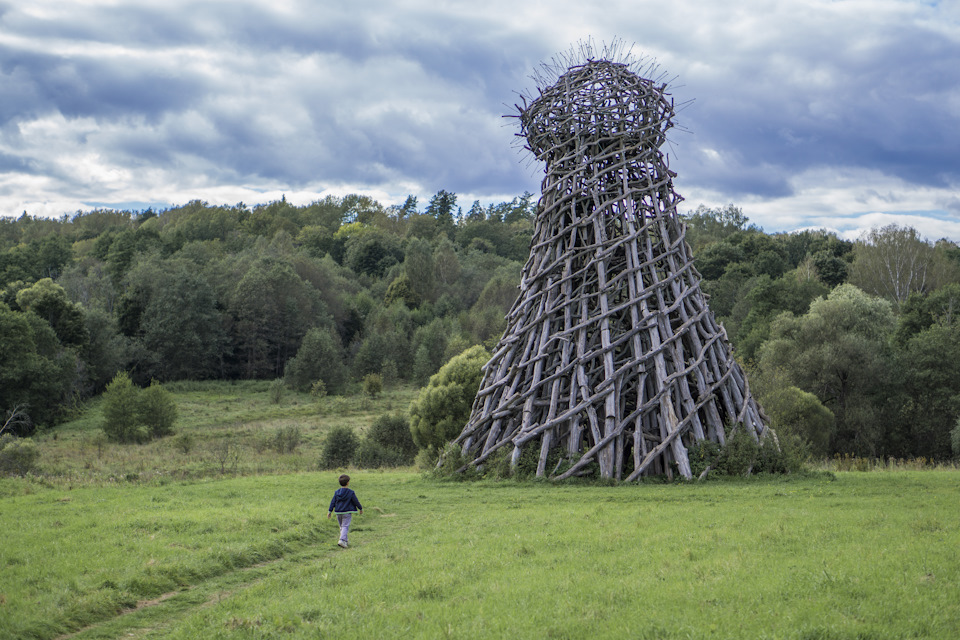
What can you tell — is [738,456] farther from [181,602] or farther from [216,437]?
[216,437]

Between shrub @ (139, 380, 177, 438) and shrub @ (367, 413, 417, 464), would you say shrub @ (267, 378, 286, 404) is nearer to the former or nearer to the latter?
shrub @ (139, 380, 177, 438)

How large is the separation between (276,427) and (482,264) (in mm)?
53703

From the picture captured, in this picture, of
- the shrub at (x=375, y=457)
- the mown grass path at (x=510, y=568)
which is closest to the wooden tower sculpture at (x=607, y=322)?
the mown grass path at (x=510, y=568)

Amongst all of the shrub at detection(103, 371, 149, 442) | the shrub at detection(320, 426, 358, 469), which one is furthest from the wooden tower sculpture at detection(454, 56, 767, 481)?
the shrub at detection(103, 371, 149, 442)

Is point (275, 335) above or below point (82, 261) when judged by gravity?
below

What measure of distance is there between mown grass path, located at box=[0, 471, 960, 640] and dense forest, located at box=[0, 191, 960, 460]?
20234 millimetres

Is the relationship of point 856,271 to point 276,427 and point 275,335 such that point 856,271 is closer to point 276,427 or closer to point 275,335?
point 276,427

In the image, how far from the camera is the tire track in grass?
6.65 metres

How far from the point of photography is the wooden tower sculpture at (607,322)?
53.2 ft

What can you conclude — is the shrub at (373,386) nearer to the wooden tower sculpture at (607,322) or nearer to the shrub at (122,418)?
the shrub at (122,418)

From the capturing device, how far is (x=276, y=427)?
4044 centimetres

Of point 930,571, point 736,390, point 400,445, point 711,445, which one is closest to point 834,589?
point 930,571

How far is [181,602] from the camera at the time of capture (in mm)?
7512

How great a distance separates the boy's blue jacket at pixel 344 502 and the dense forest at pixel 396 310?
22.4m
